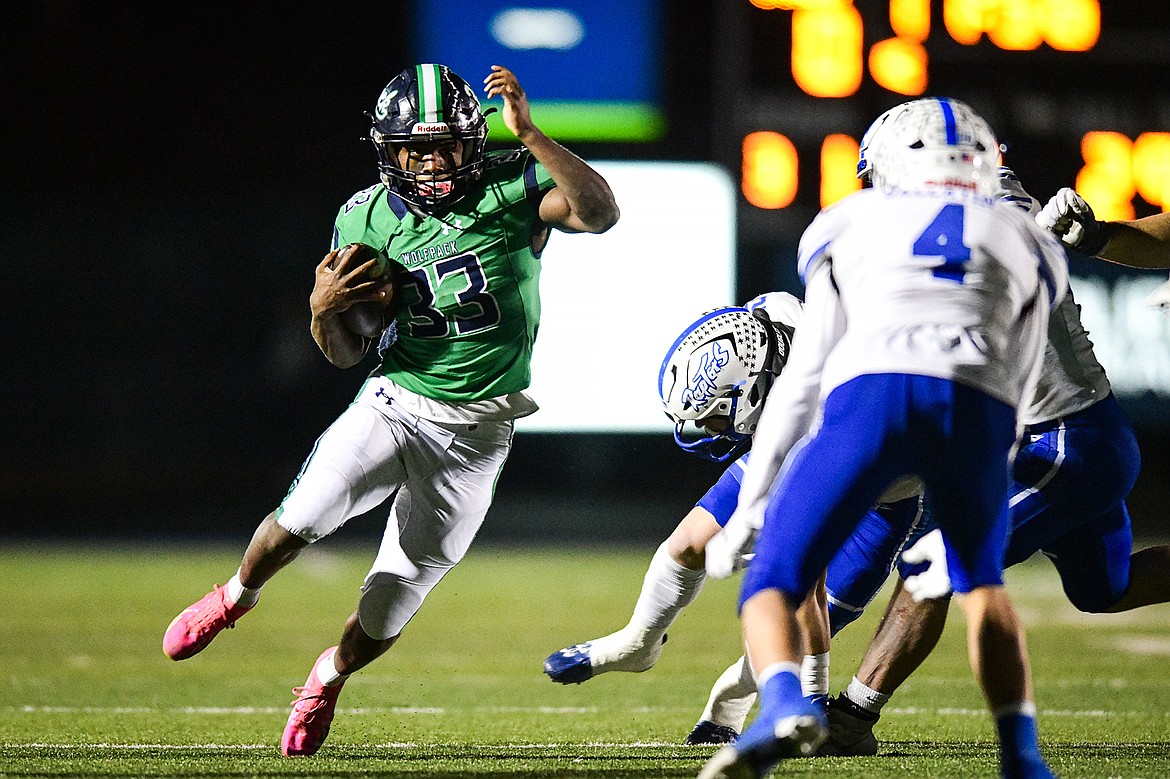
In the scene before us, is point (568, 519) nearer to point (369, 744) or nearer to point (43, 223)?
point (43, 223)

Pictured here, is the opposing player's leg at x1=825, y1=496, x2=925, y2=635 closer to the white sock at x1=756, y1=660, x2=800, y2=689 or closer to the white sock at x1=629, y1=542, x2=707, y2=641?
the white sock at x1=629, y1=542, x2=707, y2=641

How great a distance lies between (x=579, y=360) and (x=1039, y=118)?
346cm

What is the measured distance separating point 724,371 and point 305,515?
109cm

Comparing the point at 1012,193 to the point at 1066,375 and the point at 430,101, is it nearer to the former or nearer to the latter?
the point at 1066,375

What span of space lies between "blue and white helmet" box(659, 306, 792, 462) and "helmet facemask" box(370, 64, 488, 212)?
78cm

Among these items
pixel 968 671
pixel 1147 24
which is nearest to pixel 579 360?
pixel 1147 24

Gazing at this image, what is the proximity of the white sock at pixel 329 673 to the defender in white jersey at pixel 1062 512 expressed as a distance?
4.12 feet

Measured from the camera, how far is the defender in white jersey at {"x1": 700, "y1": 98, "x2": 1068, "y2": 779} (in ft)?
8.19

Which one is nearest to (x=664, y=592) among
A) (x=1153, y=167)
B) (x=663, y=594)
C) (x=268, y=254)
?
(x=663, y=594)

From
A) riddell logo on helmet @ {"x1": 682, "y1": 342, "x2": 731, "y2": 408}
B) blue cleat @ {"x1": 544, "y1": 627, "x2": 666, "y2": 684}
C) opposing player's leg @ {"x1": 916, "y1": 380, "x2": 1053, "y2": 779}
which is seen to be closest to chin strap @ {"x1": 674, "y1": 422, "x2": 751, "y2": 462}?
riddell logo on helmet @ {"x1": 682, "y1": 342, "x2": 731, "y2": 408}

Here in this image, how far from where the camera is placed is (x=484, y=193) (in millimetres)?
3848

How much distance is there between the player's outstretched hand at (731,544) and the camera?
2.67 m

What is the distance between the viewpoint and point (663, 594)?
3.65 meters

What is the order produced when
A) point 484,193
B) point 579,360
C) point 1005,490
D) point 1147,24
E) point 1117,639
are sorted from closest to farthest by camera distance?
point 1005,490
point 484,193
point 1117,639
point 1147,24
point 579,360
